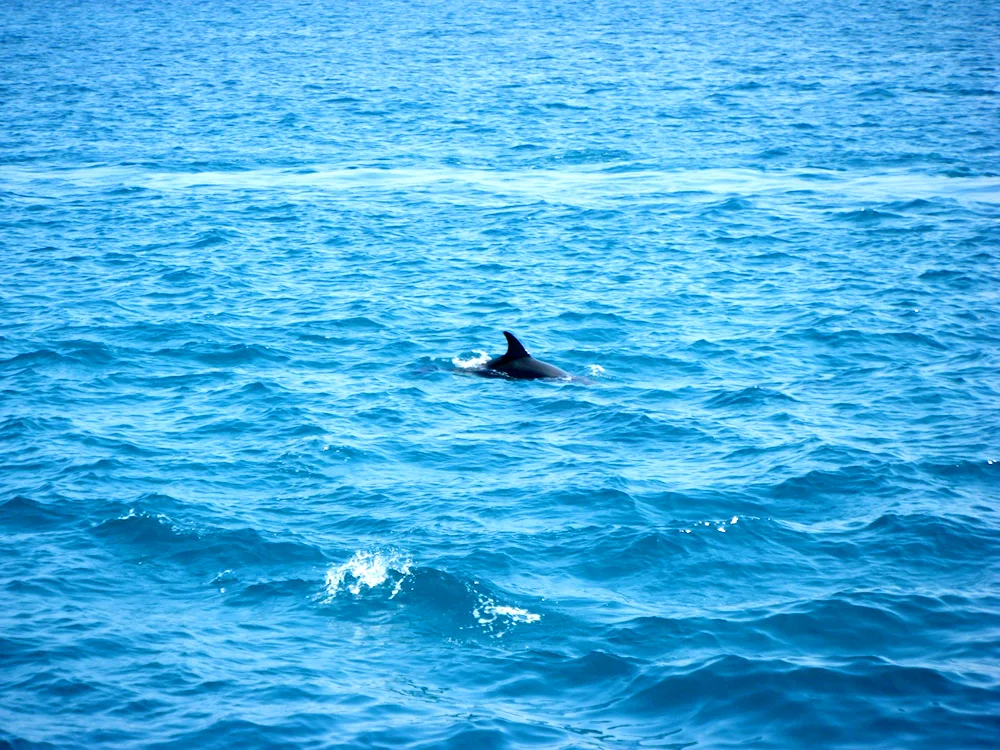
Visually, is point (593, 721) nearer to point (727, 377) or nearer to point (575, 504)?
point (575, 504)

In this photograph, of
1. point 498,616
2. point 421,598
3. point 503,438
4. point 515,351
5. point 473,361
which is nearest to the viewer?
point 498,616

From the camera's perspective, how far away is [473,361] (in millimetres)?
29594

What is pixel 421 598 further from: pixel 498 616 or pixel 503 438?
pixel 503 438

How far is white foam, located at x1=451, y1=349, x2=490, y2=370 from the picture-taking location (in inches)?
1151

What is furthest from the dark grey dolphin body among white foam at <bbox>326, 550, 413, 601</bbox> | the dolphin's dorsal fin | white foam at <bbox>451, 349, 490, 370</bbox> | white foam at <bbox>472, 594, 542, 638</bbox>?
white foam at <bbox>472, 594, 542, 638</bbox>

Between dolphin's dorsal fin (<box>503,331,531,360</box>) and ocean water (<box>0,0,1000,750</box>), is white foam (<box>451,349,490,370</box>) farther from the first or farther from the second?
dolphin's dorsal fin (<box>503,331,531,360</box>)

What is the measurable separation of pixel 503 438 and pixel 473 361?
483 centimetres

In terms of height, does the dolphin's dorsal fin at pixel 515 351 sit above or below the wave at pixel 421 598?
above

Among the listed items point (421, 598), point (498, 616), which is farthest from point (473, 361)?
point (498, 616)

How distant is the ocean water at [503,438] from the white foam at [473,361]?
0.14 meters

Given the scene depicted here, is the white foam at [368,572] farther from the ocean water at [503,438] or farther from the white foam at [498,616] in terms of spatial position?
the white foam at [498,616]

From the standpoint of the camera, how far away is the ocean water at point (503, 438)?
17.0 m

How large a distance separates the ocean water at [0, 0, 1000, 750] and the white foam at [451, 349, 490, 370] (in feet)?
0.47

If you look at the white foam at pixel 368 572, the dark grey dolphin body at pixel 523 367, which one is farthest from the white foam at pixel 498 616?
the dark grey dolphin body at pixel 523 367
